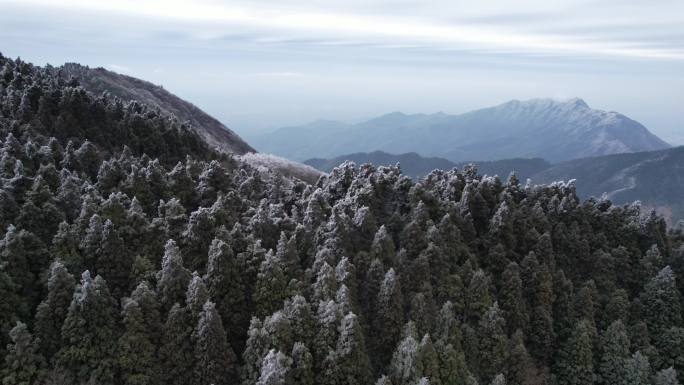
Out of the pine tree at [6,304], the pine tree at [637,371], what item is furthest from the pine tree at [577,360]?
the pine tree at [6,304]

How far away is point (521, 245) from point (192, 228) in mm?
43151

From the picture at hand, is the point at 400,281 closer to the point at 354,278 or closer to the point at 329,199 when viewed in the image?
the point at 354,278

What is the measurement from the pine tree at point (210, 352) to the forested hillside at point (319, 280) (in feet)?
0.43

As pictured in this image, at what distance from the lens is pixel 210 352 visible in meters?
38.5

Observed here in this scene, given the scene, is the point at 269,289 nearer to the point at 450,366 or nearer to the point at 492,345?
the point at 450,366

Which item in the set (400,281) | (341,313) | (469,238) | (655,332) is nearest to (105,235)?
(341,313)

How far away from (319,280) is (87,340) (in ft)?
63.5

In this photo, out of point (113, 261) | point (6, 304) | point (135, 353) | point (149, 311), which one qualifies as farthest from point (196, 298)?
point (6, 304)

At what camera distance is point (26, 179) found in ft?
168

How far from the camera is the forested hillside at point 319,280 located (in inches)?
1519

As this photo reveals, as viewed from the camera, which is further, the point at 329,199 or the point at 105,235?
the point at 329,199

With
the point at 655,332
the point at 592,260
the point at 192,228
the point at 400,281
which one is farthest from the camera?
the point at 592,260

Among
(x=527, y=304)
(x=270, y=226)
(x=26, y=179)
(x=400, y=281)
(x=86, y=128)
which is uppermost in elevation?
(x=86, y=128)

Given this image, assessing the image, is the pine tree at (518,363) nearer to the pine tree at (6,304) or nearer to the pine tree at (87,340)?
the pine tree at (87,340)
